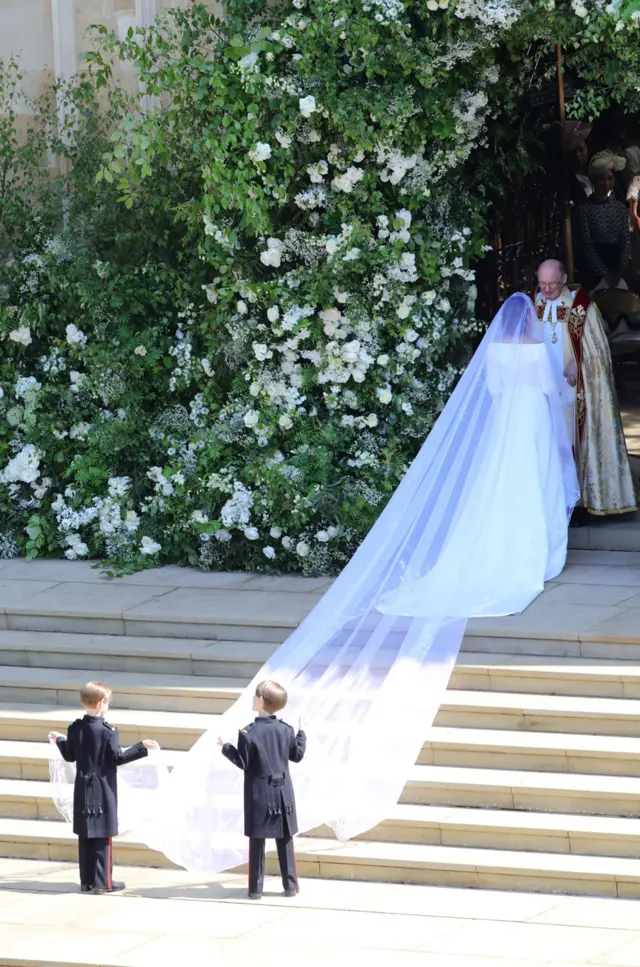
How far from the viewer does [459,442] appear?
923 cm

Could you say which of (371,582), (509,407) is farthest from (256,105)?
(371,582)

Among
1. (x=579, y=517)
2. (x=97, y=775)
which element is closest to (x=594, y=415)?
(x=579, y=517)

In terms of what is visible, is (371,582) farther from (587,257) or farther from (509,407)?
(587,257)

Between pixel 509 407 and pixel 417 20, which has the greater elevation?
pixel 417 20

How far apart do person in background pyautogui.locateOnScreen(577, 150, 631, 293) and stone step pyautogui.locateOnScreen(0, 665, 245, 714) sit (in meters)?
6.40

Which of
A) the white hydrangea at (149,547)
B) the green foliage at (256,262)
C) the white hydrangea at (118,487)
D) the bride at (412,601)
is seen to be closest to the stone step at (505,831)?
the bride at (412,601)

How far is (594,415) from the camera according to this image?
391 inches

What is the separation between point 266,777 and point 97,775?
754mm

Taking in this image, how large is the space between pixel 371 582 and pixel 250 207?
8.21 ft

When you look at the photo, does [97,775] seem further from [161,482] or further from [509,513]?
[161,482]

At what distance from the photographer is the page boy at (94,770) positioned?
6.79 meters

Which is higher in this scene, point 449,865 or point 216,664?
point 216,664

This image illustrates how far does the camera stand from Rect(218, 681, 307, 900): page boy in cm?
659

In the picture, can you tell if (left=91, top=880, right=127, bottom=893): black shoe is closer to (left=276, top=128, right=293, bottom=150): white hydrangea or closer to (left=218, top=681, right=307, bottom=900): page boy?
(left=218, top=681, right=307, bottom=900): page boy
